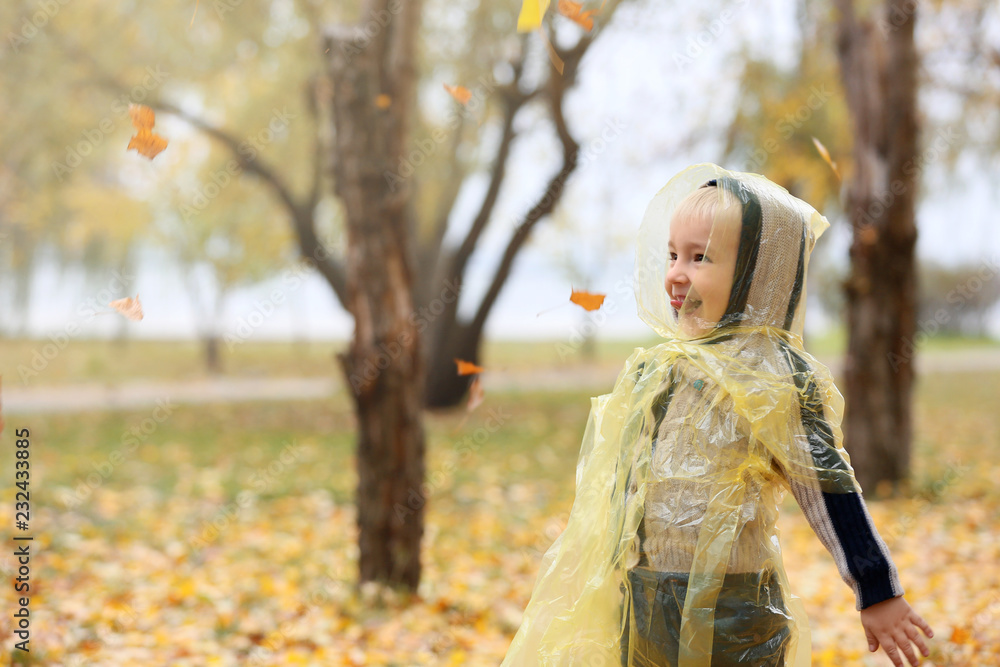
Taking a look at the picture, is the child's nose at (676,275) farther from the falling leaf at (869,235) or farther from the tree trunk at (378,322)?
the falling leaf at (869,235)

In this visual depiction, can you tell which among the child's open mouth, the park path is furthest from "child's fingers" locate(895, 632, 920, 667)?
the park path

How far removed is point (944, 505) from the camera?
17.6 feet

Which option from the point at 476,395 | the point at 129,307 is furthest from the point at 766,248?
the point at 129,307

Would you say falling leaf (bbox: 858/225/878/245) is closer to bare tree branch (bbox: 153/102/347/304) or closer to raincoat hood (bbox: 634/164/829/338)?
raincoat hood (bbox: 634/164/829/338)

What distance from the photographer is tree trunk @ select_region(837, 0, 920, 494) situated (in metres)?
5.36

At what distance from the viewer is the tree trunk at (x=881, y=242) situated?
17.6 ft

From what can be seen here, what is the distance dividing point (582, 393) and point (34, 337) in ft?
66.9

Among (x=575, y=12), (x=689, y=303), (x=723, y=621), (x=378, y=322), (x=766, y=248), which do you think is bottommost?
(x=723, y=621)

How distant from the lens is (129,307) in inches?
87.4

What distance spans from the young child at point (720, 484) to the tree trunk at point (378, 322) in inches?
80.6

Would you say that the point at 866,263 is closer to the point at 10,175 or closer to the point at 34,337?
the point at 10,175

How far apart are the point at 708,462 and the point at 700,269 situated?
412 mm

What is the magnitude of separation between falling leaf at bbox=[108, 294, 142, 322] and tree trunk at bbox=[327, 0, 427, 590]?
1387 millimetres

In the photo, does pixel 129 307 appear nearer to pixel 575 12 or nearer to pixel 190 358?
pixel 575 12
